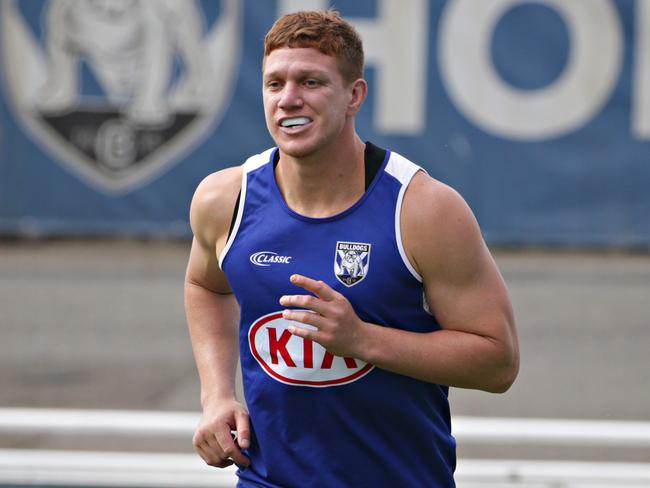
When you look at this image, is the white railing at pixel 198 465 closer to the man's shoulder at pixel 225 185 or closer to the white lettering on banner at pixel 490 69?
the man's shoulder at pixel 225 185

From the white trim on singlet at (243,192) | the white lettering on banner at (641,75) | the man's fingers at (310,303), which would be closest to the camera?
the man's fingers at (310,303)

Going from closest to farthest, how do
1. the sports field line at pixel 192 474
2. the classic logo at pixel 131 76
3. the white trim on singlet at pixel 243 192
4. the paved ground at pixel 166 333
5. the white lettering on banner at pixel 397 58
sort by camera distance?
the white trim on singlet at pixel 243 192 → the sports field line at pixel 192 474 → the paved ground at pixel 166 333 → the white lettering on banner at pixel 397 58 → the classic logo at pixel 131 76

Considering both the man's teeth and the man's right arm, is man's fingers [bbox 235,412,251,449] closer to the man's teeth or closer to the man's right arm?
the man's right arm

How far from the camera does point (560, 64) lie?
1323 centimetres

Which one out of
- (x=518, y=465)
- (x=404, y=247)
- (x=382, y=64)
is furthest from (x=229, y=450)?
(x=382, y=64)

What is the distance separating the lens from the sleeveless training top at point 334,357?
2852 mm

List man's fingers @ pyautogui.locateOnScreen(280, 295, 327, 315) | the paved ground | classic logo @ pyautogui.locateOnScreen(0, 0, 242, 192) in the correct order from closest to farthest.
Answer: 1. man's fingers @ pyautogui.locateOnScreen(280, 295, 327, 315)
2. the paved ground
3. classic logo @ pyautogui.locateOnScreen(0, 0, 242, 192)

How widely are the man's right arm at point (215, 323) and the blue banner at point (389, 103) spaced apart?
33.2 ft

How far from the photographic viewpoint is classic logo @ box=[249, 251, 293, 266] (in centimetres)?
291

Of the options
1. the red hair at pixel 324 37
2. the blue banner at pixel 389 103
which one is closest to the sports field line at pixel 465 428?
the red hair at pixel 324 37

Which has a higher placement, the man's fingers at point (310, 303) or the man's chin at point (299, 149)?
the man's chin at point (299, 149)

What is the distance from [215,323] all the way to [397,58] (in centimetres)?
1034

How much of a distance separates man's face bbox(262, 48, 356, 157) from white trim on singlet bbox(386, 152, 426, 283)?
0.18 m

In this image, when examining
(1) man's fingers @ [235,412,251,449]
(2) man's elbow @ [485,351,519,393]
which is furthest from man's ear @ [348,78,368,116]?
(1) man's fingers @ [235,412,251,449]
